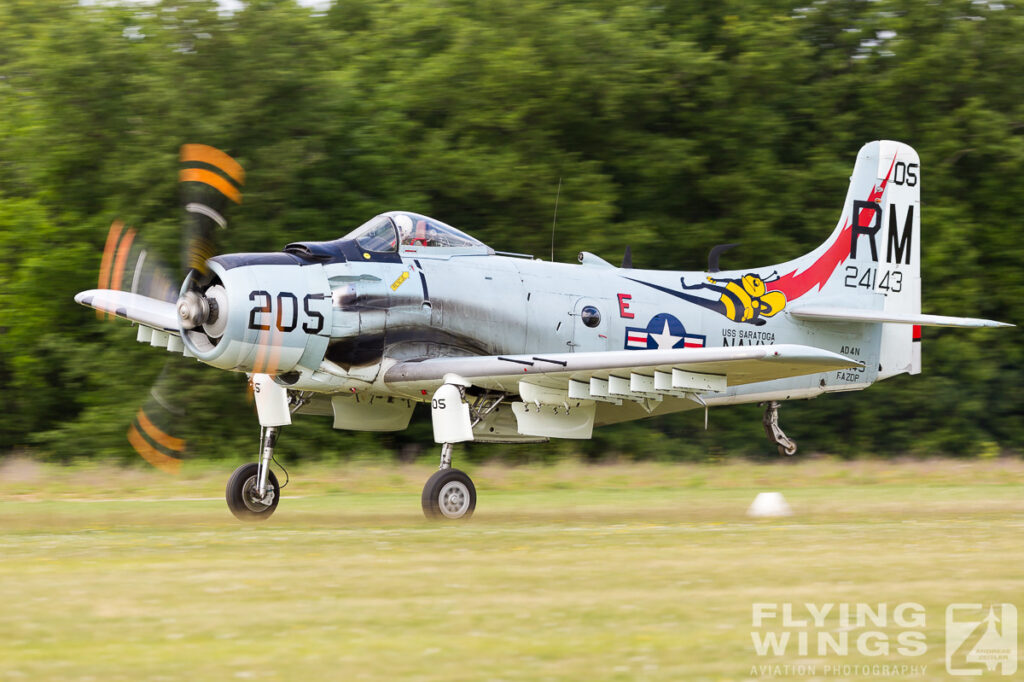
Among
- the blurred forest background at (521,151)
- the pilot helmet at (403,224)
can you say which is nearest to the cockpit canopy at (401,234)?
the pilot helmet at (403,224)

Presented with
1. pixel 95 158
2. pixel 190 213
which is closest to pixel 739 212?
pixel 95 158

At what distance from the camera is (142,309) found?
13.2m

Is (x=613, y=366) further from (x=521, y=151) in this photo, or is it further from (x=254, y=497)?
(x=521, y=151)

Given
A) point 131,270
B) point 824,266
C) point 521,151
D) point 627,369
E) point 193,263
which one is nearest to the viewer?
point 193,263

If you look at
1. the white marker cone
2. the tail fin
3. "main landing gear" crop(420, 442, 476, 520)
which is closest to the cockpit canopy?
"main landing gear" crop(420, 442, 476, 520)

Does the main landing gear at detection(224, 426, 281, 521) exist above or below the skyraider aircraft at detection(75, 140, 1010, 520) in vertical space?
below

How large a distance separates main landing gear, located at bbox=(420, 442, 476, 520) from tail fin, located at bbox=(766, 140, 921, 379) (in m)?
6.41

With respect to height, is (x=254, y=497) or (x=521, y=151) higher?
(x=521, y=151)

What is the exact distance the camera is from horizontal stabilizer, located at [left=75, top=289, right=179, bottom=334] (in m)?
13.1

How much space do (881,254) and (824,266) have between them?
1123mm

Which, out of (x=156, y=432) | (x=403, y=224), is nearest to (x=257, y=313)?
(x=156, y=432)

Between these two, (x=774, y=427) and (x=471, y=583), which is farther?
(x=774, y=427)

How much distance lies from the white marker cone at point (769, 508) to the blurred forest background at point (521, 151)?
8.87 meters

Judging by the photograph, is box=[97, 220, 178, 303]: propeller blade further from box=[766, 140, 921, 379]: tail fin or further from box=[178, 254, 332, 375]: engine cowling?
box=[766, 140, 921, 379]: tail fin
